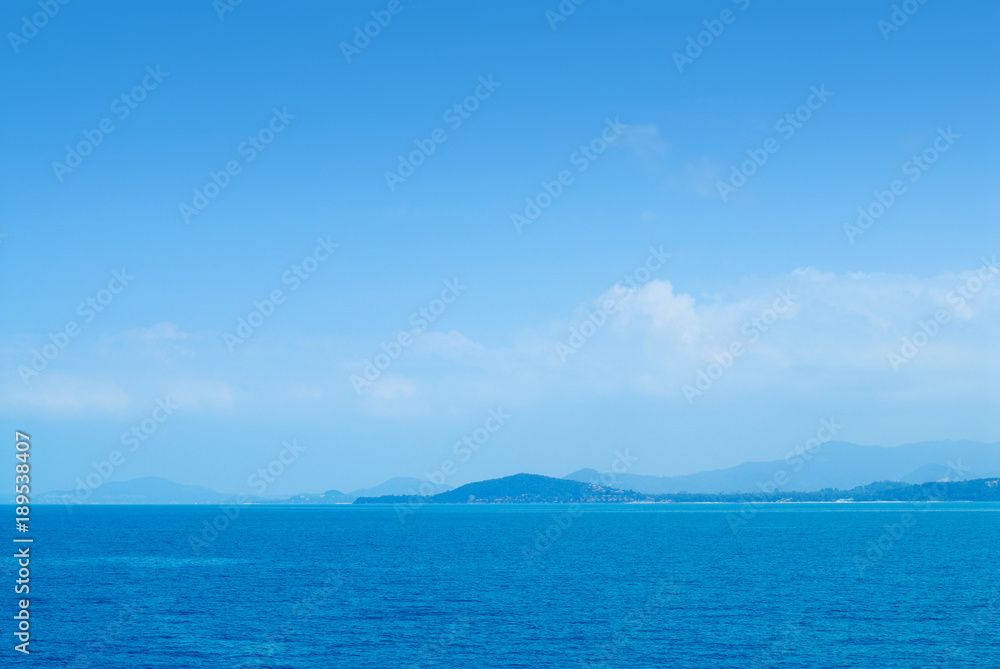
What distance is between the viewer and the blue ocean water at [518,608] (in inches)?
1978

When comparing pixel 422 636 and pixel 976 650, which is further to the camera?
pixel 422 636

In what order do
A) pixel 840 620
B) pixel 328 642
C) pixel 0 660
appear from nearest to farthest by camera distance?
pixel 0 660, pixel 328 642, pixel 840 620

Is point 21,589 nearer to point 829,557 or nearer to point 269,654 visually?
point 269,654

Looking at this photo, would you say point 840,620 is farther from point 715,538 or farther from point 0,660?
point 715,538

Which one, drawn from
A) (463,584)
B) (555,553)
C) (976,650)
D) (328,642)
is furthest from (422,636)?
(555,553)

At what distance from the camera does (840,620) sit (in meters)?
59.6

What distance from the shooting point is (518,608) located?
214 feet

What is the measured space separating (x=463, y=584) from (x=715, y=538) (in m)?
75.2

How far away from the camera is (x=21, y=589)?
2948 inches

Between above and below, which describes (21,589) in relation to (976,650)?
above

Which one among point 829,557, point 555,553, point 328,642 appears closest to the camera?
point 328,642

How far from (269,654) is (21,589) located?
123ft

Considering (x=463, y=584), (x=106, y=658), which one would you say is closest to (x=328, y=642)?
(x=106, y=658)

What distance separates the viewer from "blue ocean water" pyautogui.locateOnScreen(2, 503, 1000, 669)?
50.2 m
